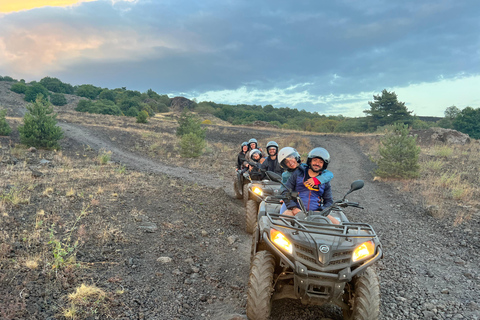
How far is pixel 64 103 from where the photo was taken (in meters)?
59.8

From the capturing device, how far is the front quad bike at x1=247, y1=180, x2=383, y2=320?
3098mm

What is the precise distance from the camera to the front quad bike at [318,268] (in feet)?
10.2

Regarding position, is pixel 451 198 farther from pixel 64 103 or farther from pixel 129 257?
pixel 64 103

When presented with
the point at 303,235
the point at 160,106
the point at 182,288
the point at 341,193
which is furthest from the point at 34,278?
the point at 160,106

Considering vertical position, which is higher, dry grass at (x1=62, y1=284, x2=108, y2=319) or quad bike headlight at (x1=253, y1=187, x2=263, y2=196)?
quad bike headlight at (x1=253, y1=187, x2=263, y2=196)

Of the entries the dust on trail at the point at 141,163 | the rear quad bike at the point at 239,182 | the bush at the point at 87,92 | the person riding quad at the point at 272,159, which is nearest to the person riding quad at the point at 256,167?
the person riding quad at the point at 272,159

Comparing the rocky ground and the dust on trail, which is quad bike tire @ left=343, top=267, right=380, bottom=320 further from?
the dust on trail

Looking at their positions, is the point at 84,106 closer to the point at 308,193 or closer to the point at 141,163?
the point at 141,163

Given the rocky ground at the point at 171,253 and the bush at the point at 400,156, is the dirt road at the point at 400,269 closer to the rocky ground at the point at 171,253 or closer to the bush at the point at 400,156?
the rocky ground at the point at 171,253

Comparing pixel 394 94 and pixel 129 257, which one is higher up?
pixel 394 94

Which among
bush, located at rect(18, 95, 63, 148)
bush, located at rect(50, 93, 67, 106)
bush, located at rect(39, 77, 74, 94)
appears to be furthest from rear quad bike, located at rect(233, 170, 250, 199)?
bush, located at rect(39, 77, 74, 94)

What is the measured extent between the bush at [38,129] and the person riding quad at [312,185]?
16362 mm

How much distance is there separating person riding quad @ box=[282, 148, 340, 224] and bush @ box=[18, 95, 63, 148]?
1636 centimetres

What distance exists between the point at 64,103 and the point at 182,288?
65.9 meters
